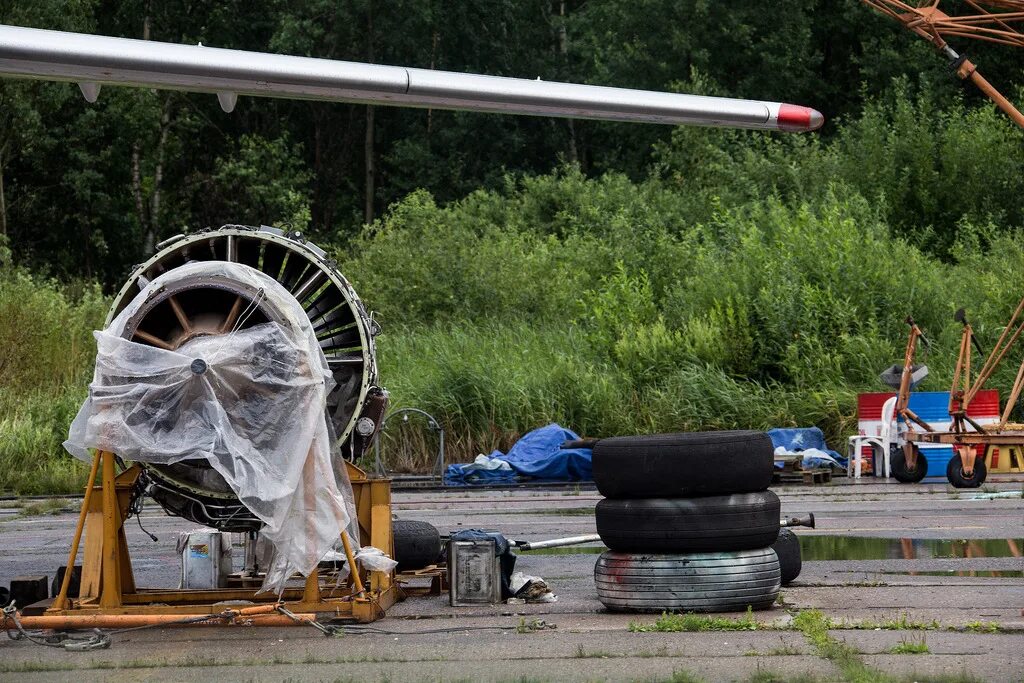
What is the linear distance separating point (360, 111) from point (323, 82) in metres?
50.5

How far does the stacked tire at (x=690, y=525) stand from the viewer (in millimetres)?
8445

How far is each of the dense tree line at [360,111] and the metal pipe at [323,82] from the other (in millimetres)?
35343

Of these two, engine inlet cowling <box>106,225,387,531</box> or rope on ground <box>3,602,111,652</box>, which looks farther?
engine inlet cowling <box>106,225,387,531</box>

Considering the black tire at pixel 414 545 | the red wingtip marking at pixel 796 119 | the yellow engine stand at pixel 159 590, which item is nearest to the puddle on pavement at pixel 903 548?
the black tire at pixel 414 545

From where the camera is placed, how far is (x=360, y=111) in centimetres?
5850

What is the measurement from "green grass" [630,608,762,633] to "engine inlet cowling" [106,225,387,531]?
234 centimetres

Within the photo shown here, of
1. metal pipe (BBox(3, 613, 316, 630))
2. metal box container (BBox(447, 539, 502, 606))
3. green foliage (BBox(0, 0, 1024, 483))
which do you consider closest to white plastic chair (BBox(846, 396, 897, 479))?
green foliage (BBox(0, 0, 1024, 483))

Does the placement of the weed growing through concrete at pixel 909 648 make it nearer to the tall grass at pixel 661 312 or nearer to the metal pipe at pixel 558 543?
the metal pipe at pixel 558 543

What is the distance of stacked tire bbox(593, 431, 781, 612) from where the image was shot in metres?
8.45

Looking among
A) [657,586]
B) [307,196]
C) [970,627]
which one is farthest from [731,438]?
[307,196]

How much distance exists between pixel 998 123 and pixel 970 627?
3308 centimetres

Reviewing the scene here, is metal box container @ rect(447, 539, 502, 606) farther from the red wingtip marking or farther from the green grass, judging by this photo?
the red wingtip marking

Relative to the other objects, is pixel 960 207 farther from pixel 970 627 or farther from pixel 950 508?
pixel 970 627

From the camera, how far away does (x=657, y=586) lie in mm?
8508
